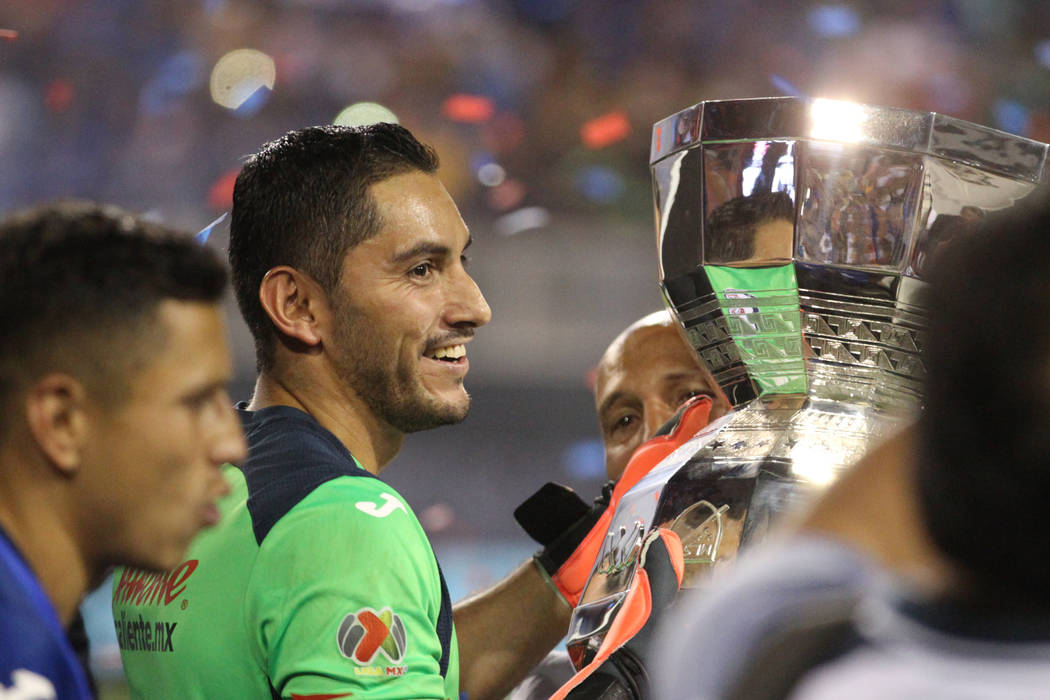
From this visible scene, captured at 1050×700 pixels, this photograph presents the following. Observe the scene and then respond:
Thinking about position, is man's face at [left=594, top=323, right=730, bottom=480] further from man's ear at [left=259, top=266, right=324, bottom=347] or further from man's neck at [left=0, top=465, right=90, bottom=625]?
man's neck at [left=0, top=465, right=90, bottom=625]

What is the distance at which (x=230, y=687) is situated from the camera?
100cm

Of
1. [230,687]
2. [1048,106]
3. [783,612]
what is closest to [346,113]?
[1048,106]

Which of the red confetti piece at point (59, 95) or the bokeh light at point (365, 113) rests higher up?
the bokeh light at point (365, 113)

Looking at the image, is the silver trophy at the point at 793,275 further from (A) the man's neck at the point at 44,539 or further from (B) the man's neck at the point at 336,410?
(A) the man's neck at the point at 44,539

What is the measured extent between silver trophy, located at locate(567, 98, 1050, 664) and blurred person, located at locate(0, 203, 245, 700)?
15.6 inches

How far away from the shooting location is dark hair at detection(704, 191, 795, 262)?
0.97 metres

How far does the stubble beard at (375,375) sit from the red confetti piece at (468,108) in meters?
3.58

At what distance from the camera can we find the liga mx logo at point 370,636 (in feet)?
3.03

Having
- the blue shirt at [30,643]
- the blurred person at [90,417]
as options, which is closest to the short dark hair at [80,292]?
the blurred person at [90,417]

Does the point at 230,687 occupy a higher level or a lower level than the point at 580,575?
lower

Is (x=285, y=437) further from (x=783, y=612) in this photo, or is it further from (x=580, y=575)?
(x=783, y=612)

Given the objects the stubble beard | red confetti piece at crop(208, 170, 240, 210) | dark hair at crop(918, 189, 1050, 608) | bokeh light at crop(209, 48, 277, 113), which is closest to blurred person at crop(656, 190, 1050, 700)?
dark hair at crop(918, 189, 1050, 608)

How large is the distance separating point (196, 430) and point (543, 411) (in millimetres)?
3888

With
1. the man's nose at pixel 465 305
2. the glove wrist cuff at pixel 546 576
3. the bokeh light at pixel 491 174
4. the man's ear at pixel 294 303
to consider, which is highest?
the bokeh light at pixel 491 174
